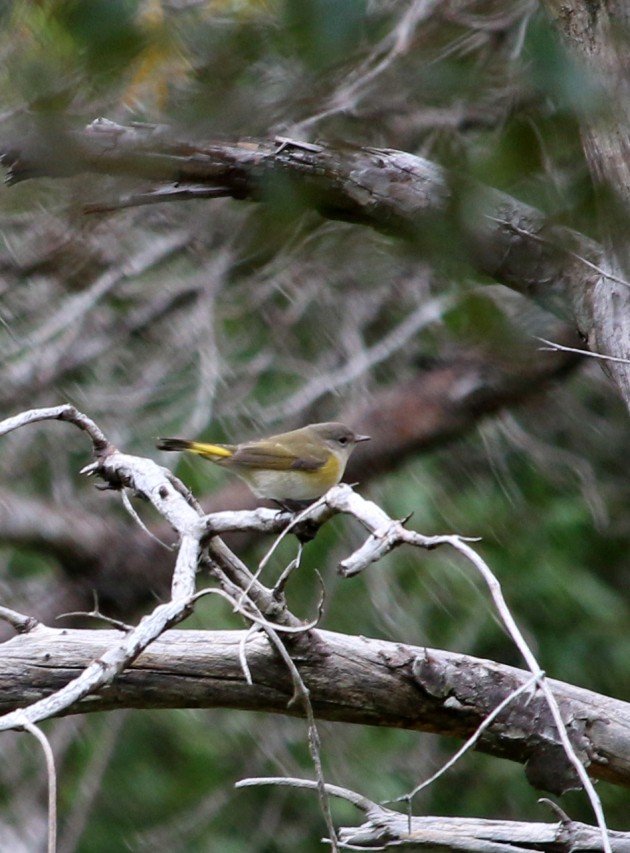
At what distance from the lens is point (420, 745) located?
5332 millimetres

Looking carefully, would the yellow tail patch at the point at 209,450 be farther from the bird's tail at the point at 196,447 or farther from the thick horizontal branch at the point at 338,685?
the thick horizontal branch at the point at 338,685

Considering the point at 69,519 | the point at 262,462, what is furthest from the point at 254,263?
the point at 69,519

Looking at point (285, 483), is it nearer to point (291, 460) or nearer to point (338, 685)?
point (291, 460)

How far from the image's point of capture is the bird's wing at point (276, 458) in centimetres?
387

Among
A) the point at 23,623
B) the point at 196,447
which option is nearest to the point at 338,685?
the point at 23,623

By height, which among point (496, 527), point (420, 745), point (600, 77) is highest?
point (600, 77)

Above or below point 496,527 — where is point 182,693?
above

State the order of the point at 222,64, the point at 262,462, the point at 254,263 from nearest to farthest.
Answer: the point at 222,64 < the point at 254,263 < the point at 262,462

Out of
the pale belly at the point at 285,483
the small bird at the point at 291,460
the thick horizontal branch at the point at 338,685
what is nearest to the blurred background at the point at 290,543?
the small bird at the point at 291,460

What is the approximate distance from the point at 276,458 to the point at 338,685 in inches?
60.7

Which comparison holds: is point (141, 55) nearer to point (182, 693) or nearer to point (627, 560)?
point (182, 693)

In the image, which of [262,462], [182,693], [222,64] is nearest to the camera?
[222,64]

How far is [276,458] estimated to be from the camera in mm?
3918

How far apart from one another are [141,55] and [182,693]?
6.47 feet
